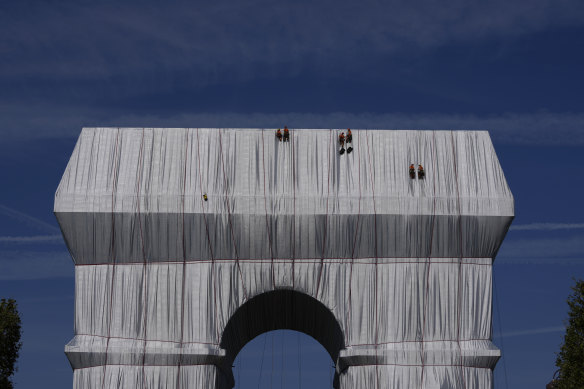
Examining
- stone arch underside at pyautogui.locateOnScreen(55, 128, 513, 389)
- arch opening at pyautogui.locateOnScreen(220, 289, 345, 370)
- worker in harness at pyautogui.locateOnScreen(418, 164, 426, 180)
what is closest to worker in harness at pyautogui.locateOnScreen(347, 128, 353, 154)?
stone arch underside at pyautogui.locateOnScreen(55, 128, 513, 389)

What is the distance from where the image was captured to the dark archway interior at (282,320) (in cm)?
3897

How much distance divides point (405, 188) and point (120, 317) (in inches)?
510

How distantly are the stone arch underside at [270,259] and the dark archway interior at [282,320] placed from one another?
1.40 ft

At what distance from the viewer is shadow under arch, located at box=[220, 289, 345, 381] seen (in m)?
38.9

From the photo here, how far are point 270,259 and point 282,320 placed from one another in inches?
218

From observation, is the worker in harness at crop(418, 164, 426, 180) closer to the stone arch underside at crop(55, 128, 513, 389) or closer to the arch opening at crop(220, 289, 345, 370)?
the stone arch underside at crop(55, 128, 513, 389)

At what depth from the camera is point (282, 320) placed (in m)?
42.8

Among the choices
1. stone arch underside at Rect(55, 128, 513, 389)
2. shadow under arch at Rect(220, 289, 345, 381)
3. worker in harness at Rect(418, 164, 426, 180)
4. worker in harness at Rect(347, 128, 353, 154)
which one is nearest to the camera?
stone arch underside at Rect(55, 128, 513, 389)

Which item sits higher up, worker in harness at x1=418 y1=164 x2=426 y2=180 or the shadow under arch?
worker in harness at x1=418 y1=164 x2=426 y2=180

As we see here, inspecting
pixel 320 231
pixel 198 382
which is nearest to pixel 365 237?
pixel 320 231

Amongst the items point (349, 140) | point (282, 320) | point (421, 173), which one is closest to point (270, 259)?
point (282, 320)

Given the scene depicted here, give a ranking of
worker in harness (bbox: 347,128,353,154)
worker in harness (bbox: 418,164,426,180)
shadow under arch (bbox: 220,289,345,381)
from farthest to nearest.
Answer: worker in harness (bbox: 347,128,353,154) < shadow under arch (bbox: 220,289,345,381) < worker in harness (bbox: 418,164,426,180)

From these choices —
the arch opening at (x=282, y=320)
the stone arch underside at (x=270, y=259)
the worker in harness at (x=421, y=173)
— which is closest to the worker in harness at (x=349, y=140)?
the stone arch underside at (x=270, y=259)

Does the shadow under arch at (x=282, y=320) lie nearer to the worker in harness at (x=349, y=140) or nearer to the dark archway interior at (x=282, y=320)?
the dark archway interior at (x=282, y=320)
